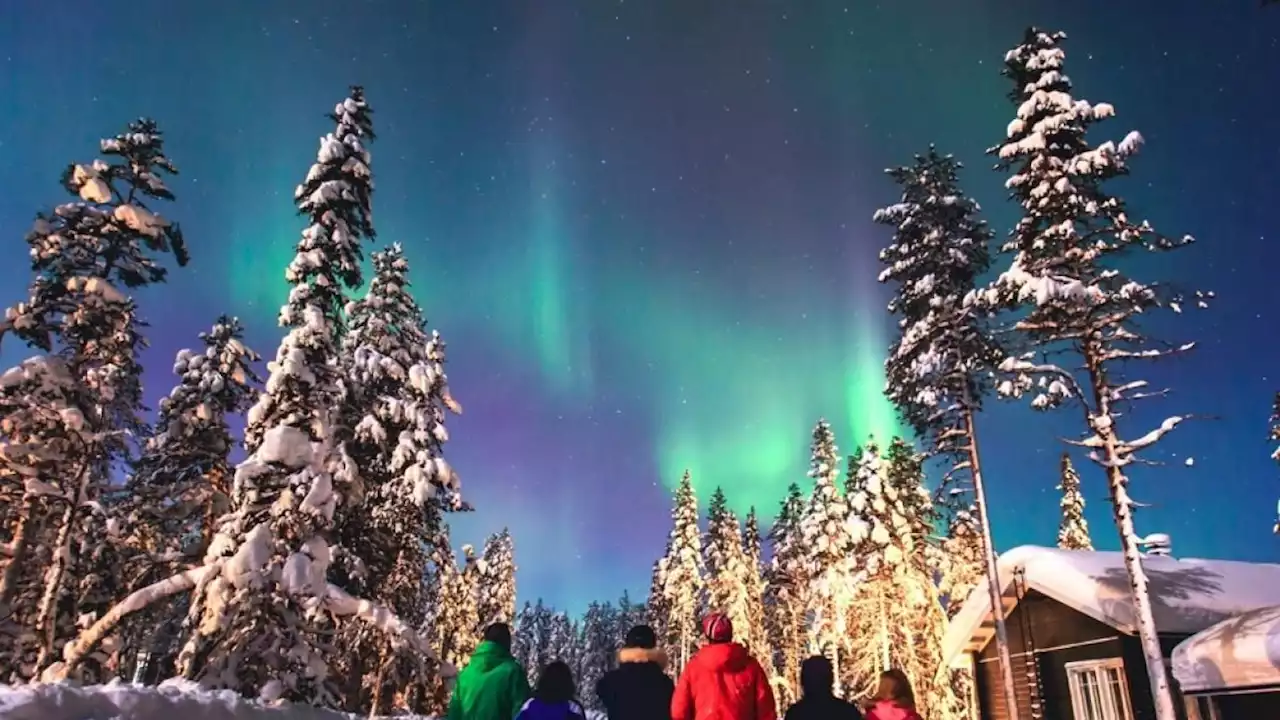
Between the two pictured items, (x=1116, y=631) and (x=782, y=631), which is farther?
(x=782, y=631)

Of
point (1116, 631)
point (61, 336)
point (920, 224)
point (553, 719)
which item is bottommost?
point (553, 719)

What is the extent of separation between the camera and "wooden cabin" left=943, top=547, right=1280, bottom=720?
1927 cm

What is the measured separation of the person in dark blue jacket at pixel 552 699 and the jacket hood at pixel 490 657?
975 mm

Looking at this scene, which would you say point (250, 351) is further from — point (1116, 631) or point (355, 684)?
point (1116, 631)

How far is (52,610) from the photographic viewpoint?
18.4 meters

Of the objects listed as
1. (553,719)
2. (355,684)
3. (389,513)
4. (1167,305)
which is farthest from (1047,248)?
(355,684)

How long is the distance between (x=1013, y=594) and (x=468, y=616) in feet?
181

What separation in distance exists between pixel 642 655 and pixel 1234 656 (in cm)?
1515

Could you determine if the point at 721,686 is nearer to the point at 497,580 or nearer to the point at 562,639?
the point at 497,580

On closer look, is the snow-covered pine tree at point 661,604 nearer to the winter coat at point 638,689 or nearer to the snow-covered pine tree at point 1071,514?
the snow-covered pine tree at point 1071,514

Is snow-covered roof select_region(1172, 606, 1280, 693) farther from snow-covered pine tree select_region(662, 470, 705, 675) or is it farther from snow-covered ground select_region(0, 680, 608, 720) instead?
snow-covered pine tree select_region(662, 470, 705, 675)

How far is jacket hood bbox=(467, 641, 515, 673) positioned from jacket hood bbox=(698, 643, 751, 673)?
1.85m

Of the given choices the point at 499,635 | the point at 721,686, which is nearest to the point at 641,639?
the point at 721,686

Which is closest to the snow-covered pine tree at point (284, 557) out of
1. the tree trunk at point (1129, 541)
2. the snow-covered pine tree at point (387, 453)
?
the snow-covered pine tree at point (387, 453)
